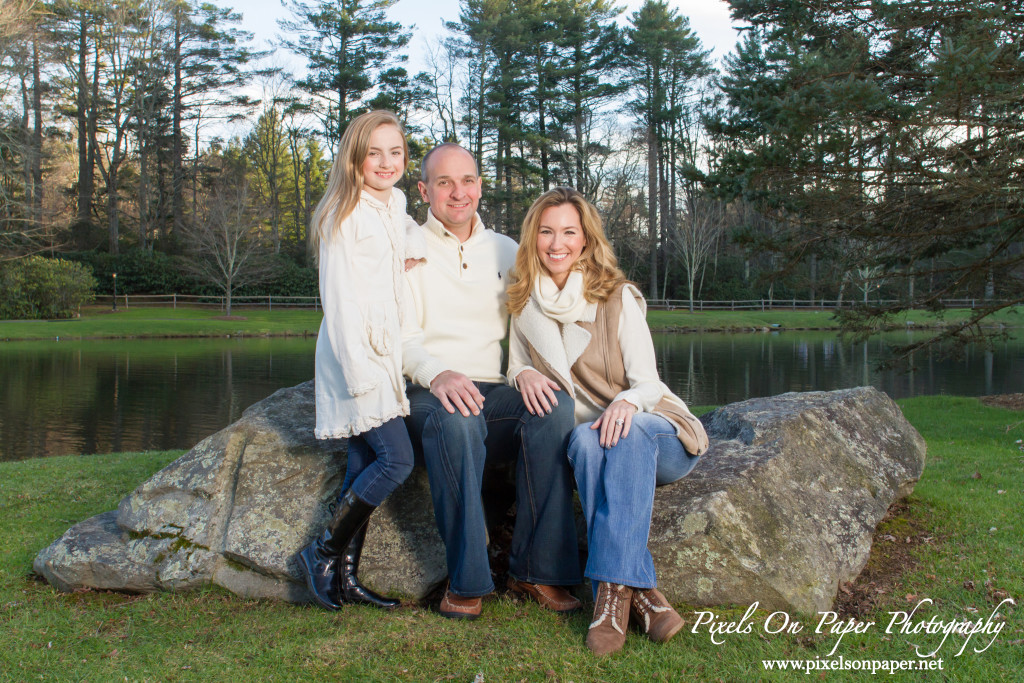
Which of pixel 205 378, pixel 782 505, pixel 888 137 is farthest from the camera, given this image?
pixel 205 378

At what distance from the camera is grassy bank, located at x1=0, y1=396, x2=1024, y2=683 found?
108 inches

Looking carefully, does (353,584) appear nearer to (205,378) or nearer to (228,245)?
(205,378)

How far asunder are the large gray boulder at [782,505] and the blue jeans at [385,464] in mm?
1114

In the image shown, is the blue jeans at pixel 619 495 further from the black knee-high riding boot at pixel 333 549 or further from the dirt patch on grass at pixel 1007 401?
the dirt patch on grass at pixel 1007 401

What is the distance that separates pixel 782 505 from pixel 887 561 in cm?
73

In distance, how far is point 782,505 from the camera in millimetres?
3443

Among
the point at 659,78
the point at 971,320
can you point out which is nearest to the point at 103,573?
the point at 971,320

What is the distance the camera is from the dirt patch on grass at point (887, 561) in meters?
3.29

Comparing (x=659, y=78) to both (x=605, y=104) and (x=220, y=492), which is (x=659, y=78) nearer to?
(x=605, y=104)

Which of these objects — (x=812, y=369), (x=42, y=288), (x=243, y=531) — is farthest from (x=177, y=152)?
(x=243, y=531)

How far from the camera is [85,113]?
36.8 m

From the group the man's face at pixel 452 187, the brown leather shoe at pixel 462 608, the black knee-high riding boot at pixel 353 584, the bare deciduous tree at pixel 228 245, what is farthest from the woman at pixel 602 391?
the bare deciduous tree at pixel 228 245

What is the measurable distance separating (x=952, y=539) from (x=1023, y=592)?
26.3 inches

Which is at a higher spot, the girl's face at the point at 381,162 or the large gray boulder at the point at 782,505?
the girl's face at the point at 381,162
